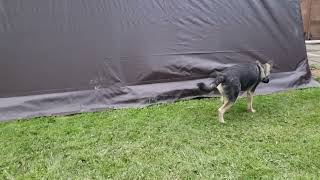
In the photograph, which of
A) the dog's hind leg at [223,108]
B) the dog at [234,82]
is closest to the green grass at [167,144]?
Answer: the dog's hind leg at [223,108]

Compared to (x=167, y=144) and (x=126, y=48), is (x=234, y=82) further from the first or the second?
(x=126, y=48)

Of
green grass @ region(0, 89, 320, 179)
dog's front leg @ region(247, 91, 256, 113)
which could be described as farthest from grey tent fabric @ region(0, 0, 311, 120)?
dog's front leg @ region(247, 91, 256, 113)

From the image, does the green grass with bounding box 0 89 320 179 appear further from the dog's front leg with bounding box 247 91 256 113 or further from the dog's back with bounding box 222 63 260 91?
A: the dog's back with bounding box 222 63 260 91

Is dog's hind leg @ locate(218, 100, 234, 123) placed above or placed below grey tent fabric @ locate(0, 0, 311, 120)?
below

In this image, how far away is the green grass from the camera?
10.2 feet

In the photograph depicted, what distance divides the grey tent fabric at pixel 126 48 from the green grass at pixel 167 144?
38 cm

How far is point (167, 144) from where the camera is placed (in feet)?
12.0

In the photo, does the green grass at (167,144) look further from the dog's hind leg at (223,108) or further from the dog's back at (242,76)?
the dog's back at (242,76)

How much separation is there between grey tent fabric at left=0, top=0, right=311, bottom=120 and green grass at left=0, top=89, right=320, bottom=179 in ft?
1.25

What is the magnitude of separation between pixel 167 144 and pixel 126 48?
1722 mm

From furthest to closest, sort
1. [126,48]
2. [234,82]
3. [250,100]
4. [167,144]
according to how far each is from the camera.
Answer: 1. [126,48]
2. [250,100]
3. [234,82]
4. [167,144]

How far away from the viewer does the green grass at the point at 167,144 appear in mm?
3115

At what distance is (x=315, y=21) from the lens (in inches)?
428

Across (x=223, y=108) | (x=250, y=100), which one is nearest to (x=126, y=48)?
(x=223, y=108)
